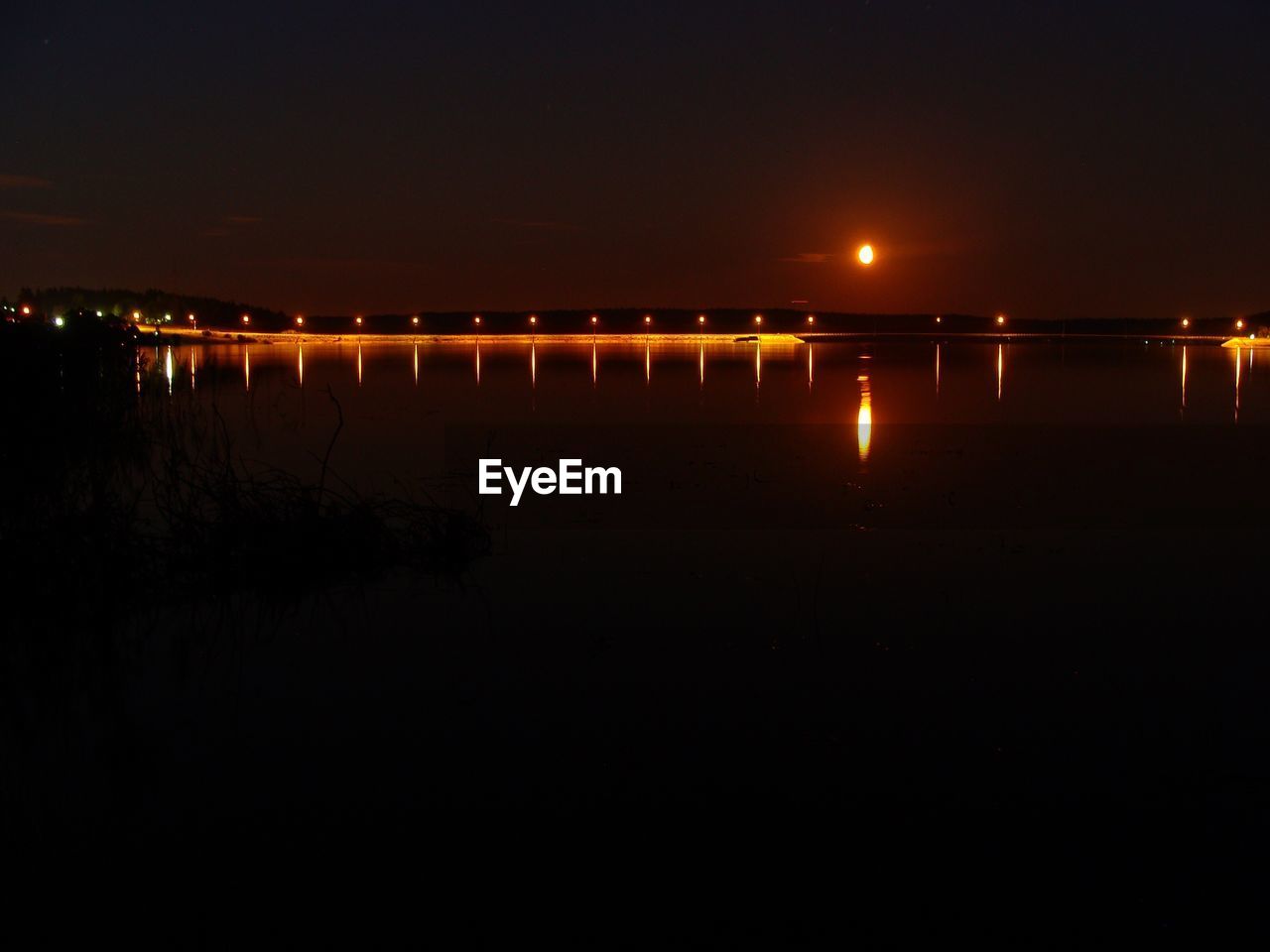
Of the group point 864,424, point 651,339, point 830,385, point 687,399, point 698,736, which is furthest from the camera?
point 651,339

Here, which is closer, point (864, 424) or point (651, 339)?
point (864, 424)

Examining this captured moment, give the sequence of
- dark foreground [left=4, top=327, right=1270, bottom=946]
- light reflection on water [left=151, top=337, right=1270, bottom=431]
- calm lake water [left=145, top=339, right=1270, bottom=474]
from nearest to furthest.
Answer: dark foreground [left=4, top=327, right=1270, bottom=946] → calm lake water [left=145, top=339, right=1270, bottom=474] → light reflection on water [left=151, top=337, right=1270, bottom=431]

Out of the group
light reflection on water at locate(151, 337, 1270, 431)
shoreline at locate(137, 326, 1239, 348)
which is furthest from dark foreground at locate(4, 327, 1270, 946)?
shoreline at locate(137, 326, 1239, 348)

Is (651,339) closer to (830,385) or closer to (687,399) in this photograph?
(830,385)

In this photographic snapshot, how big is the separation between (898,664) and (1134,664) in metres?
1.59

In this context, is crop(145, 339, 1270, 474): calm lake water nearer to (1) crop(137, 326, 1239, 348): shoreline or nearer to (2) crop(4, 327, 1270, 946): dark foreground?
(2) crop(4, 327, 1270, 946): dark foreground

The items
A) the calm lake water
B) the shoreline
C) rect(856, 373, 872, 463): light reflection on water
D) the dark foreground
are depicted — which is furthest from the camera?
the shoreline

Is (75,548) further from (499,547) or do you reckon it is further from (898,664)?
(898,664)

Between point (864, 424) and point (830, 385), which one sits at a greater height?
point (830, 385)

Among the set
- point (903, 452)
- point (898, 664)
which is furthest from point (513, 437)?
point (898, 664)

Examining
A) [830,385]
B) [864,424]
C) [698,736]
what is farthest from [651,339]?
[698,736]

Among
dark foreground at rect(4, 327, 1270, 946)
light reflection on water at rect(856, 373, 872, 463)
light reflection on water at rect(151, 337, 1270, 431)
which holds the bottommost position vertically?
dark foreground at rect(4, 327, 1270, 946)

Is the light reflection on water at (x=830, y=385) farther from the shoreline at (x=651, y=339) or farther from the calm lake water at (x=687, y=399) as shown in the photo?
the shoreline at (x=651, y=339)

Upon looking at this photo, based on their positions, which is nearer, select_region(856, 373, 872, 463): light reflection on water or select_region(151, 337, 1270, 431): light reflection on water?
select_region(856, 373, 872, 463): light reflection on water
